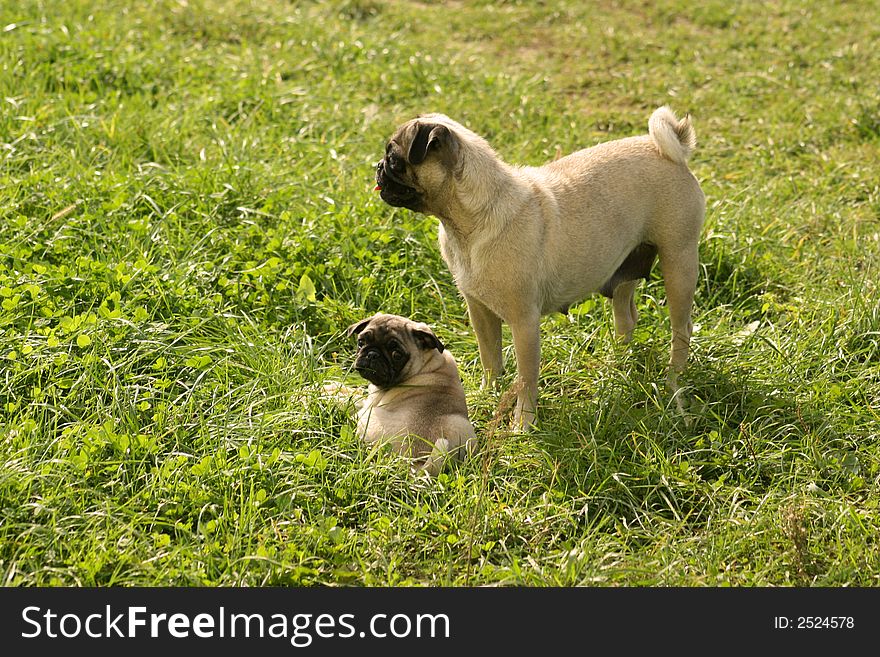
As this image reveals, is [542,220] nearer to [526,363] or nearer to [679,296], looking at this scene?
[526,363]

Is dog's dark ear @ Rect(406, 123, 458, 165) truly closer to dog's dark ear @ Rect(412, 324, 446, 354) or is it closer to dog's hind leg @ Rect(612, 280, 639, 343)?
dog's dark ear @ Rect(412, 324, 446, 354)

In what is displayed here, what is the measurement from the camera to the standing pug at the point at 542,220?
16.5 feet

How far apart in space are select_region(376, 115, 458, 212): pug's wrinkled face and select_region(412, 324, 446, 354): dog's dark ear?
2.13 feet

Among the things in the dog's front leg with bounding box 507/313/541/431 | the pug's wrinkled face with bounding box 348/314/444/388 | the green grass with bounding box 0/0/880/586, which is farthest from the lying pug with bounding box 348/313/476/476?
the dog's front leg with bounding box 507/313/541/431

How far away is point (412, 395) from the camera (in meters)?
5.18

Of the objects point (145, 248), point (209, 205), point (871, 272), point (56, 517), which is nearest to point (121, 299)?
point (145, 248)

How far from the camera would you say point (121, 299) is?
226 inches

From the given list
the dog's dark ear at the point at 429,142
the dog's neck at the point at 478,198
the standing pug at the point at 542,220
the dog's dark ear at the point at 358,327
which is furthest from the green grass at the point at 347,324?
the dog's dark ear at the point at 429,142

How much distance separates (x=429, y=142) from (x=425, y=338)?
107cm

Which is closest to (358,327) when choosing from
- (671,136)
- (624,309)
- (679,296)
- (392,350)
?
(392,350)

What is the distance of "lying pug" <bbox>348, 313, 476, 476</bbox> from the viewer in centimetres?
493
